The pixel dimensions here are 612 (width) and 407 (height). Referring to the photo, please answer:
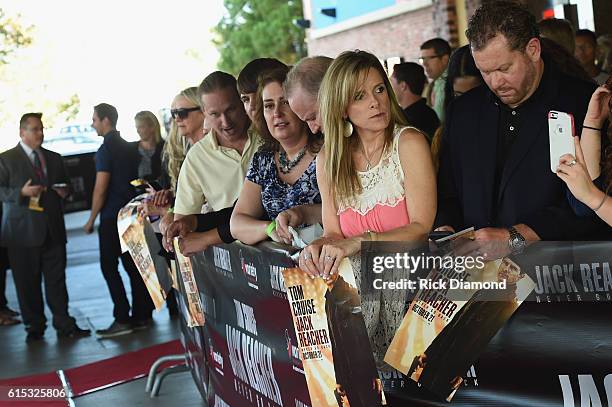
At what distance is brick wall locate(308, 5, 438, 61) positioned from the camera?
21.2 meters

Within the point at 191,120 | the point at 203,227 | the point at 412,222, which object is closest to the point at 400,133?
the point at 412,222

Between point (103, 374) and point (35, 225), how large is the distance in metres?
2.46

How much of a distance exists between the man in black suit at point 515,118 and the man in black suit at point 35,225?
7154mm

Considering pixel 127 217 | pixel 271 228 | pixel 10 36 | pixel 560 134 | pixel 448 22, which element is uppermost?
pixel 10 36

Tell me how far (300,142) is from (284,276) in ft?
3.33

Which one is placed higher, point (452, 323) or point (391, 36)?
point (391, 36)

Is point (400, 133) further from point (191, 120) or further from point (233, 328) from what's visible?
point (191, 120)

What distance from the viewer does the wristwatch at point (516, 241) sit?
3.28 m

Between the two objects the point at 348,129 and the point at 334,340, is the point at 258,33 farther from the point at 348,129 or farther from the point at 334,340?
the point at 334,340

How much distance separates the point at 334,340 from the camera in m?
3.81

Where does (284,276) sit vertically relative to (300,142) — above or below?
below

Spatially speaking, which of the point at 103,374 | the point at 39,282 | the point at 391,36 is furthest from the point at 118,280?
the point at 391,36

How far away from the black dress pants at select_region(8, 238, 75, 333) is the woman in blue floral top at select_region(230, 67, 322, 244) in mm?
5813

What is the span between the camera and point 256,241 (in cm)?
475
